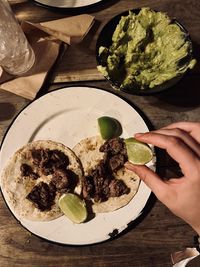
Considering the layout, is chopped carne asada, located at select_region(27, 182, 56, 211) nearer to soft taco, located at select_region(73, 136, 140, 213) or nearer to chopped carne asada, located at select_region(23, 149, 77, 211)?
chopped carne asada, located at select_region(23, 149, 77, 211)

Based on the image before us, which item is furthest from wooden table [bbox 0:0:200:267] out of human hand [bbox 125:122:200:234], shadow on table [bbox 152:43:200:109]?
human hand [bbox 125:122:200:234]

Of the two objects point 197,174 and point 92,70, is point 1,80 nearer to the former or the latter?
point 92,70

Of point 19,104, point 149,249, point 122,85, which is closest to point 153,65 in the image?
point 122,85

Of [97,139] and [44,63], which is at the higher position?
[44,63]

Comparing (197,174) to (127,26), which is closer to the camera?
(197,174)

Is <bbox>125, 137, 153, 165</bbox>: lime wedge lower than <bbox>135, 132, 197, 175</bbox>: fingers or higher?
lower

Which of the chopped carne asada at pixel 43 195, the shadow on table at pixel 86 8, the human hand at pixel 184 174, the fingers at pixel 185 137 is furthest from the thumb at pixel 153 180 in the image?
the shadow on table at pixel 86 8

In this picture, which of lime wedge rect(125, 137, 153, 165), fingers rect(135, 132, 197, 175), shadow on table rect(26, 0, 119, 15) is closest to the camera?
fingers rect(135, 132, 197, 175)

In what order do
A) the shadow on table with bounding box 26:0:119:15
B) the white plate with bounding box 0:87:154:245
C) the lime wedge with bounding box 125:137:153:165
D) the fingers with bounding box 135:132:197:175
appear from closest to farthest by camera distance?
1. the fingers with bounding box 135:132:197:175
2. the lime wedge with bounding box 125:137:153:165
3. the white plate with bounding box 0:87:154:245
4. the shadow on table with bounding box 26:0:119:15
